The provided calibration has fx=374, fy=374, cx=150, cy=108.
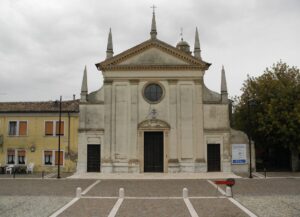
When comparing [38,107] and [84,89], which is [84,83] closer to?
[84,89]

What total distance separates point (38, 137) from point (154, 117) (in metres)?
10.3

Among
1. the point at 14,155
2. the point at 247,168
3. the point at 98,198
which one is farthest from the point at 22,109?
the point at 247,168

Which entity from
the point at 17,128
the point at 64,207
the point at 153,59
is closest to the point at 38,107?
the point at 17,128

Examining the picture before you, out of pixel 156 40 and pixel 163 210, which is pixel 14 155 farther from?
pixel 163 210

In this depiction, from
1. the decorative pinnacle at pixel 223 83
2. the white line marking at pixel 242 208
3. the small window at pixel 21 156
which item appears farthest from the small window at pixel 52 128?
the white line marking at pixel 242 208

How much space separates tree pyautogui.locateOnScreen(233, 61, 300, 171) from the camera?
101 feet

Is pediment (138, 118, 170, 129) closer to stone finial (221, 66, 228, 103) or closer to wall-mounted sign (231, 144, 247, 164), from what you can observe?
stone finial (221, 66, 228, 103)

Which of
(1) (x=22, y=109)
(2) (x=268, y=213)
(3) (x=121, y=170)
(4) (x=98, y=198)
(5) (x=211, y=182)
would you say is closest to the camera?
(2) (x=268, y=213)

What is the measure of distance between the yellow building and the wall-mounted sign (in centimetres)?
1349

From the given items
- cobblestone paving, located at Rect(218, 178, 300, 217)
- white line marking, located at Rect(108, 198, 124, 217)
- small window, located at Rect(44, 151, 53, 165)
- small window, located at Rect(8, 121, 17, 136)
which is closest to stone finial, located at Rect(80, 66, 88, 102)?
small window, located at Rect(44, 151, 53, 165)

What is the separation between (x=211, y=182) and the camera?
24.9 m

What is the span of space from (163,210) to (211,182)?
10780mm

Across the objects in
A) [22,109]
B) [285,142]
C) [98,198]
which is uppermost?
[22,109]

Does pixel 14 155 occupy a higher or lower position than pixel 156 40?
lower
